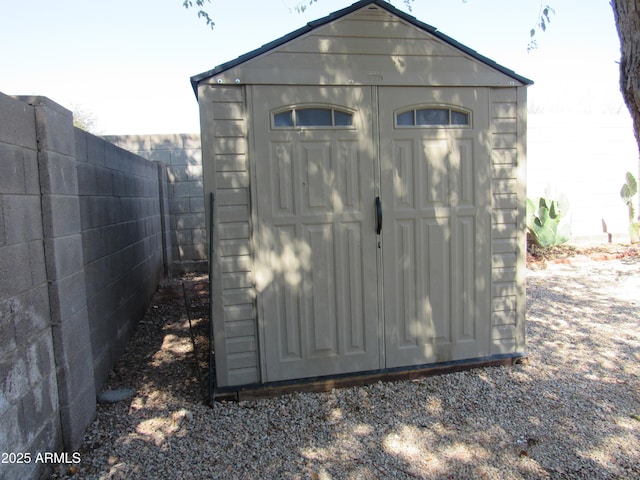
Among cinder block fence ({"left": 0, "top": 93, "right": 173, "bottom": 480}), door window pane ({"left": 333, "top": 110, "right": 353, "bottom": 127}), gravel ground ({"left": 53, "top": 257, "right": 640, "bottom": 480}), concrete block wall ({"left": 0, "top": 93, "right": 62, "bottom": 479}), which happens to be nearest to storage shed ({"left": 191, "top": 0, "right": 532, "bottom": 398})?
door window pane ({"left": 333, "top": 110, "right": 353, "bottom": 127})

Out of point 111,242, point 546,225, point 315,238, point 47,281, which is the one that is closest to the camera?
point 47,281

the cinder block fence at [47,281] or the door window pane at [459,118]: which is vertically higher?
the door window pane at [459,118]

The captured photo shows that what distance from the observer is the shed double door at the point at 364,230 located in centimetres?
360

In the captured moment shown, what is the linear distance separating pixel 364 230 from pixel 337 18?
1.60 meters

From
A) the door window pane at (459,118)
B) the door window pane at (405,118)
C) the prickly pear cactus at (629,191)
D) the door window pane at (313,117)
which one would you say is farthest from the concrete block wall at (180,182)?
the prickly pear cactus at (629,191)

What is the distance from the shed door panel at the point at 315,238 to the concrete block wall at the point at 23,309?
4.67 feet

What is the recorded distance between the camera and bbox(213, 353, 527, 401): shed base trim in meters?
3.61

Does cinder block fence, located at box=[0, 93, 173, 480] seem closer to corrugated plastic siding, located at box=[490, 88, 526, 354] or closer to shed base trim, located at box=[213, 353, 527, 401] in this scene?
shed base trim, located at box=[213, 353, 527, 401]

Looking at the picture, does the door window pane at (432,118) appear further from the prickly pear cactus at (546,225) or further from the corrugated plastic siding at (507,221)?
the prickly pear cactus at (546,225)

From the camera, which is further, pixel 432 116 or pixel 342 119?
pixel 432 116

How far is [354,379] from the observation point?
12.4 feet

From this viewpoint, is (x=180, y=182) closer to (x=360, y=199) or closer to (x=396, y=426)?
(x=360, y=199)

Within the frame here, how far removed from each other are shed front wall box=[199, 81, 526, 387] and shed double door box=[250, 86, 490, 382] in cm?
5

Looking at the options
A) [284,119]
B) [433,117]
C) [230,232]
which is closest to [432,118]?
[433,117]
